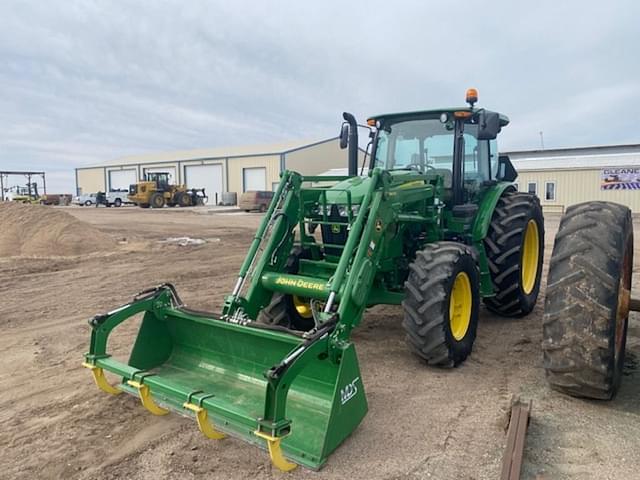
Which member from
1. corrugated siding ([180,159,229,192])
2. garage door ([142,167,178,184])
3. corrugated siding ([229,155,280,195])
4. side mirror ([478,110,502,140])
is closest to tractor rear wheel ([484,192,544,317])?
side mirror ([478,110,502,140])

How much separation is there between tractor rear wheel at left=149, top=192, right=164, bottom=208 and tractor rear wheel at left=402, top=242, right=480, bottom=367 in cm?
3518

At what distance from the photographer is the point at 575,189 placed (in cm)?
2564

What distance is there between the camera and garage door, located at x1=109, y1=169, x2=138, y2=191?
5616 cm

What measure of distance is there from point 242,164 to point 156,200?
10.9m

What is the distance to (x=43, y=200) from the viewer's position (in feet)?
157

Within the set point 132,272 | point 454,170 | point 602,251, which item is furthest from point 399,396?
point 132,272

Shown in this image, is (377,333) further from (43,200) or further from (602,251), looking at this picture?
(43,200)

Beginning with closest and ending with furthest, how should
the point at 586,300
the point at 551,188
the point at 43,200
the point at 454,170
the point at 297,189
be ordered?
the point at 586,300 → the point at 297,189 → the point at 454,170 → the point at 551,188 → the point at 43,200

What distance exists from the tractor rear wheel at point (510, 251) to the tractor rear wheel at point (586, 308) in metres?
2.09

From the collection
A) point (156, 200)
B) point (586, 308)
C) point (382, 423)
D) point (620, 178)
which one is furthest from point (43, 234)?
point (156, 200)

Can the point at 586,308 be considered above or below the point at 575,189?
below

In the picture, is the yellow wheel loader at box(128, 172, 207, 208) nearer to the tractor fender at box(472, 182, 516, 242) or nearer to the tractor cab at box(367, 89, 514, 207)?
the tractor cab at box(367, 89, 514, 207)

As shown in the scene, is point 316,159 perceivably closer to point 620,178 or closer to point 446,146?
point 620,178

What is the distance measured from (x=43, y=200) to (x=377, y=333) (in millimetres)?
49463
